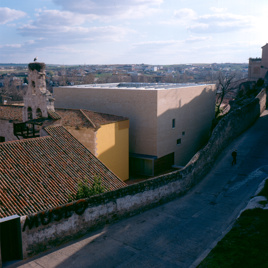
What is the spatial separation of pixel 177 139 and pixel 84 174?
16537 mm

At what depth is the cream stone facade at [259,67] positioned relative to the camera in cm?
5378

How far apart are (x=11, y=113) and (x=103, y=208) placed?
1614cm

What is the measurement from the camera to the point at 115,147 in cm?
2616

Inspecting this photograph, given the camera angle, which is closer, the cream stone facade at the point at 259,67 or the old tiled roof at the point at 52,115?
the old tiled roof at the point at 52,115

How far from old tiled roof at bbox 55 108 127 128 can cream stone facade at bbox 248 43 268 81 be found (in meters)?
34.7

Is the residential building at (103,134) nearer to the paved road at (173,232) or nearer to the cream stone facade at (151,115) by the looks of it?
the cream stone facade at (151,115)

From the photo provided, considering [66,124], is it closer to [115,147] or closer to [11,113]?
[115,147]

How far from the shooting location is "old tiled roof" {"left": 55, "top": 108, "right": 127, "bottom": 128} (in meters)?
24.1

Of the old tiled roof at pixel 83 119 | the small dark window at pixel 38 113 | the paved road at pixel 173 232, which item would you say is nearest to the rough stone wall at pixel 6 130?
the old tiled roof at pixel 83 119

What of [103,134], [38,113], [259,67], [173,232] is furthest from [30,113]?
[259,67]

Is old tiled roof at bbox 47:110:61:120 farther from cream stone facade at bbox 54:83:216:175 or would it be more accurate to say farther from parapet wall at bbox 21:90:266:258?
cream stone facade at bbox 54:83:216:175

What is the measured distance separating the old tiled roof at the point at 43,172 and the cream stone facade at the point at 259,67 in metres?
42.3

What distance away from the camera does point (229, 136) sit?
96.1ft

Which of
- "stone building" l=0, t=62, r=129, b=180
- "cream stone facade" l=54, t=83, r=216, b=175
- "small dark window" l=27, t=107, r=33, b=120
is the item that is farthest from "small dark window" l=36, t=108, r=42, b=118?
"cream stone facade" l=54, t=83, r=216, b=175
